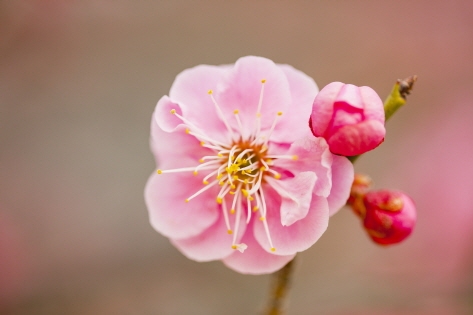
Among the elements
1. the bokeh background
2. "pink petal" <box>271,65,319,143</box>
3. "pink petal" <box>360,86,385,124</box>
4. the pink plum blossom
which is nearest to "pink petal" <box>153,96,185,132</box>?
the pink plum blossom

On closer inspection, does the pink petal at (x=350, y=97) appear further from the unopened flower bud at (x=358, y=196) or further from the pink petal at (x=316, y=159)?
the unopened flower bud at (x=358, y=196)

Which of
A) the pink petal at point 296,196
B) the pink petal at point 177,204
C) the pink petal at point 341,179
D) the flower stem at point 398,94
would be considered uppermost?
the flower stem at point 398,94

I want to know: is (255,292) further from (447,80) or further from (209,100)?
(447,80)

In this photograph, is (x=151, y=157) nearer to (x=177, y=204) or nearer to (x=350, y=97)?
(x=177, y=204)

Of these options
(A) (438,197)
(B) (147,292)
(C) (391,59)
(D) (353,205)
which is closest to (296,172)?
(D) (353,205)

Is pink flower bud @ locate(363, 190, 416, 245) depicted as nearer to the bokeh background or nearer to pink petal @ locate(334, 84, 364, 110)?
pink petal @ locate(334, 84, 364, 110)

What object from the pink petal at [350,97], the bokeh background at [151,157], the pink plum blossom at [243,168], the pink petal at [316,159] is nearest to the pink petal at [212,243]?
the pink plum blossom at [243,168]

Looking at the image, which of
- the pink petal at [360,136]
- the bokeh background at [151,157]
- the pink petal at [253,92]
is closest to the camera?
the pink petal at [360,136]

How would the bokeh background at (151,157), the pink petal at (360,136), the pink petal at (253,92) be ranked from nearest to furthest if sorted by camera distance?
the pink petal at (360,136) < the pink petal at (253,92) < the bokeh background at (151,157)
